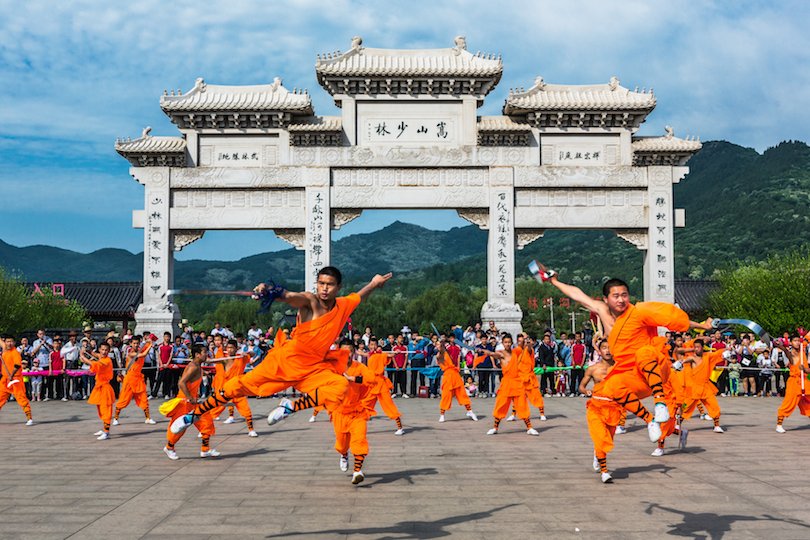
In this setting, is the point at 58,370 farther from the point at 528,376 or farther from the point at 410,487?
the point at 410,487

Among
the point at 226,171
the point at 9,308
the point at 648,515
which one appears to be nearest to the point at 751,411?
the point at 648,515

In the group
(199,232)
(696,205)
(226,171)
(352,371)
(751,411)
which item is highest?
(696,205)

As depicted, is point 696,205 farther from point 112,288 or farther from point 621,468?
point 621,468

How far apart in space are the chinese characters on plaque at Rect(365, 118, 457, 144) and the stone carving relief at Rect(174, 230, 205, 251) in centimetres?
627

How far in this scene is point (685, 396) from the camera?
454 inches

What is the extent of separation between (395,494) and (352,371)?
4120 millimetres

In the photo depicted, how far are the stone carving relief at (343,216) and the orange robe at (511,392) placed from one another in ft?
45.9

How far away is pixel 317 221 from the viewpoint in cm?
2456

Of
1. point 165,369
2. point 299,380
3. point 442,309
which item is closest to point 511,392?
point 299,380

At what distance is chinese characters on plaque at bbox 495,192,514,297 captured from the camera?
958 inches

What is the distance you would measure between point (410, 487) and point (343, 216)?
18524 mm

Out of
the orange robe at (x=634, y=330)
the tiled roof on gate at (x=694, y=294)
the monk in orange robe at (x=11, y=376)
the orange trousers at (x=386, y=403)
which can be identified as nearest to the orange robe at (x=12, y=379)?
the monk in orange robe at (x=11, y=376)

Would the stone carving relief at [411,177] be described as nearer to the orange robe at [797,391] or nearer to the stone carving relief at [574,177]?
the stone carving relief at [574,177]

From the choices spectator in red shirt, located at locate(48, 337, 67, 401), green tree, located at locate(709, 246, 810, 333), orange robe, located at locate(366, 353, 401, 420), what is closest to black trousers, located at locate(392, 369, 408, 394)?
orange robe, located at locate(366, 353, 401, 420)
